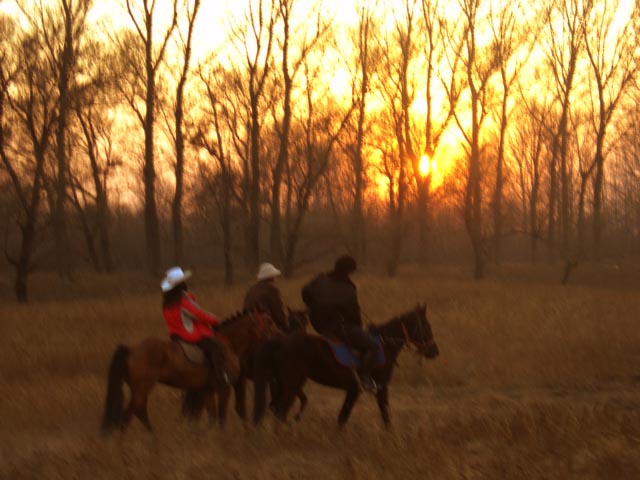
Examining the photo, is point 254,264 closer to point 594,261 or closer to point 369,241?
point 594,261

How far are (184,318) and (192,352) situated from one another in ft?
1.29

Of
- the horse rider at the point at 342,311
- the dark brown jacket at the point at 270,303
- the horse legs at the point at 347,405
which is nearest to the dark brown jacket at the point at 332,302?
the horse rider at the point at 342,311

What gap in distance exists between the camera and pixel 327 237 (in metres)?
53.5

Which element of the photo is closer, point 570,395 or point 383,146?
point 570,395

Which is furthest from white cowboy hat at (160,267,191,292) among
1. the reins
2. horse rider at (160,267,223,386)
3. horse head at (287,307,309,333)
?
the reins

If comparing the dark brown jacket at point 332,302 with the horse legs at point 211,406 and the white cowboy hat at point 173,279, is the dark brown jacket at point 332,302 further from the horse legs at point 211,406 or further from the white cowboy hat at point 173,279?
the horse legs at point 211,406

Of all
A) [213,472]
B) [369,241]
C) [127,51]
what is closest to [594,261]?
[369,241]

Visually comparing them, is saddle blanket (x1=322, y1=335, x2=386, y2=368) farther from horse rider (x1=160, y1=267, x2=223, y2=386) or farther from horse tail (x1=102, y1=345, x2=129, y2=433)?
horse tail (x1=102, y1=345, x2=129, y2=433)

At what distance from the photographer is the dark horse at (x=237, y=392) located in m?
10.3

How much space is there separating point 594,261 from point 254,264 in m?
23.3

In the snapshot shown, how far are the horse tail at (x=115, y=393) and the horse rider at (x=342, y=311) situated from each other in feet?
6.95

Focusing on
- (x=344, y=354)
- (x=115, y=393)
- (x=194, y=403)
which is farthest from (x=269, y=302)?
(x=115, y=393)

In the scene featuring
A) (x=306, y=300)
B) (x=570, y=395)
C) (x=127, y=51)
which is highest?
(x=127, y=51)

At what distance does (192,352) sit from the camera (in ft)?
32.9
